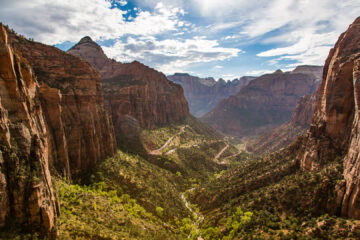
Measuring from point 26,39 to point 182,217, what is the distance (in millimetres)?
64412

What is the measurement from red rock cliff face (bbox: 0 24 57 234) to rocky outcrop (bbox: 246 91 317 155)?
498 feet

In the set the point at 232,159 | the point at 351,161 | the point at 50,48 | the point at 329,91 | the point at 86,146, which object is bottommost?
the point at 232,159

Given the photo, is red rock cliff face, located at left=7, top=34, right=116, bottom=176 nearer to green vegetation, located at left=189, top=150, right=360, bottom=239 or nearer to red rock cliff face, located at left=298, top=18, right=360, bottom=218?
green vegetation, located at left=189, top=150, right=360, bottom=239

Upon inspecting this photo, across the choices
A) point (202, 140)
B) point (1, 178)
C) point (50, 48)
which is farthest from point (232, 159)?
point (1, 178)

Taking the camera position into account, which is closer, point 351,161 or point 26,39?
point 351,161

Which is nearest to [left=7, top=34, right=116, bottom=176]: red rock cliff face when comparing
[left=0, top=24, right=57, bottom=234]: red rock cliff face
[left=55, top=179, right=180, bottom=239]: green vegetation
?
[left=55, top=179, right=180, bottom=239]: green vegetation

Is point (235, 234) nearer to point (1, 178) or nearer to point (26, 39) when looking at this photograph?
point (1, 178)

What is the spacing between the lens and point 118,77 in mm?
135750

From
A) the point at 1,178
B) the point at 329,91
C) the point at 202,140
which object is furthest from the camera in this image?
the point at 202,140

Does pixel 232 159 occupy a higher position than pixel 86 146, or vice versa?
pixel 86 146

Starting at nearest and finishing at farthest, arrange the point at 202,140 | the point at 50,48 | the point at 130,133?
the point at 50,48 < the point at 130,133 < the point at 202,140

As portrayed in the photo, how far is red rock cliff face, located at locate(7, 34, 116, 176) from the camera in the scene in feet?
155

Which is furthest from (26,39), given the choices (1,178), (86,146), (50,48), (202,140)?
(202,140)

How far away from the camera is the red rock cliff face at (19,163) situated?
25031 millimetres
